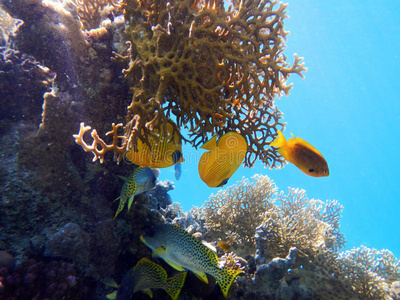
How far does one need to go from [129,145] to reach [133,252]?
1812 millimetres

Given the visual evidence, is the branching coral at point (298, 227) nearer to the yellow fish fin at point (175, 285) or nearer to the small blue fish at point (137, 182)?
the yellow fish fin at point (175, 285)

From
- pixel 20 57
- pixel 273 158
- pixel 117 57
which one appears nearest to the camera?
pixel 117 57

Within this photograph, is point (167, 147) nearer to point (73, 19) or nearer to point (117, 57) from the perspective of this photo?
point (117, 57)

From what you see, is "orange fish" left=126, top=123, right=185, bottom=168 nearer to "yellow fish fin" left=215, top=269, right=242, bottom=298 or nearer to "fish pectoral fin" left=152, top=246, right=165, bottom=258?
"fish pectoral fin" left=152, top=246, right=165, bottom=258

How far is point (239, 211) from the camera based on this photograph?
4691 mm

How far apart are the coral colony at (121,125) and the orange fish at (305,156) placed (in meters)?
0.81

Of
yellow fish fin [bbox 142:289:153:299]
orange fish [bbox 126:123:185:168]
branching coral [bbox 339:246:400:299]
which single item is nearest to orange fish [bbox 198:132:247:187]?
orange fish [bbox 126:123:185:168]

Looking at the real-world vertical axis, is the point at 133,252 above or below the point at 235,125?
below

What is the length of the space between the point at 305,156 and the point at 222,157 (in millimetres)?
1019

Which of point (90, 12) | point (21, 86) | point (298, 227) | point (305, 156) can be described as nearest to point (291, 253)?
point (298, 227)

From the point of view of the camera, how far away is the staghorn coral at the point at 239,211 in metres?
4.24

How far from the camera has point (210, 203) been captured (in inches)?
198

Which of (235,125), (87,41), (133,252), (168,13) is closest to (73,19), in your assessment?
(87,41)

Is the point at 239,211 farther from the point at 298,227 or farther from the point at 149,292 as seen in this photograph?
the point at 149,292
